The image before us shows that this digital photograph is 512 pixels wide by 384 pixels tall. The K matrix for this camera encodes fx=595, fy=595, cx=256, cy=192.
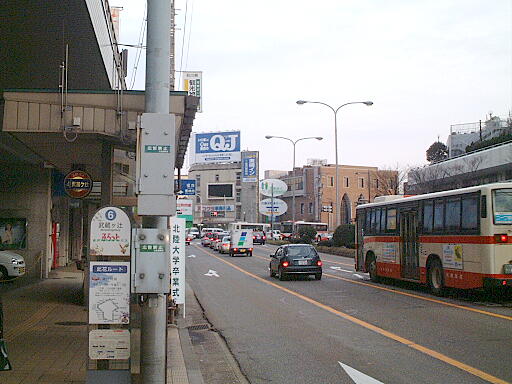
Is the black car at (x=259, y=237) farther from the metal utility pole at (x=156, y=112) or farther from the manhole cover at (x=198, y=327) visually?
the metal utility pole at (x=156, y=112)

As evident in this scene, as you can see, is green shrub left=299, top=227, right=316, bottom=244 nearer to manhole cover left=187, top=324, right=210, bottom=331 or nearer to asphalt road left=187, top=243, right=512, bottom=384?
asphalt road left=187, top=243, right=512, bottom=384

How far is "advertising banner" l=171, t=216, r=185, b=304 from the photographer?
13398 mm

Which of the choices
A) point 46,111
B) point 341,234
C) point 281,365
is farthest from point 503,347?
point 341,234

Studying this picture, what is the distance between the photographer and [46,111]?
38.1 feet

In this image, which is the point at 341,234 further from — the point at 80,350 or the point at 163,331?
the point at 163,331

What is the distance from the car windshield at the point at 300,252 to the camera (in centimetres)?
2388

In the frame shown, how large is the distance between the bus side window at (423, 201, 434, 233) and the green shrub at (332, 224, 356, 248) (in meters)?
30.2

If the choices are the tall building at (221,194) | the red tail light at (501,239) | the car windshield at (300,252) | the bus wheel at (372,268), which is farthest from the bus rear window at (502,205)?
the tall building at (221,194)

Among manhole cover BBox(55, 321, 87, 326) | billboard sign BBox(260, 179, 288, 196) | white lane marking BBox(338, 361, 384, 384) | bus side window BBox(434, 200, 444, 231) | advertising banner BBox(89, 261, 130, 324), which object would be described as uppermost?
billboard sign BBox(260, 179, 288, 196)

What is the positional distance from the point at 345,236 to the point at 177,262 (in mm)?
37406

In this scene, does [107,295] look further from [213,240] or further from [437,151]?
[437,151]

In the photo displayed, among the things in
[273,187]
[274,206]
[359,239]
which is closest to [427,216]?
[359,239]

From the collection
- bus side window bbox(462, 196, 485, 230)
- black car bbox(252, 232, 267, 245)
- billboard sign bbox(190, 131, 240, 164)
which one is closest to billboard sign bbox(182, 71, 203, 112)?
bus side window bbox(462, 196, 485, 230)

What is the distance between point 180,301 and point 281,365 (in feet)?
16.1
